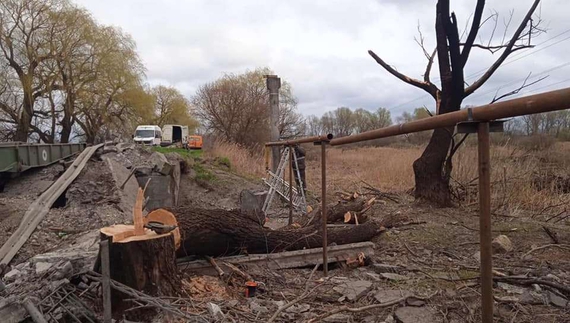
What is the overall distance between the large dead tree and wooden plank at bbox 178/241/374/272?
3.29 meters

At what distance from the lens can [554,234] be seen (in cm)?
514

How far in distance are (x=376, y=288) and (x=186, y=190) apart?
8.63m

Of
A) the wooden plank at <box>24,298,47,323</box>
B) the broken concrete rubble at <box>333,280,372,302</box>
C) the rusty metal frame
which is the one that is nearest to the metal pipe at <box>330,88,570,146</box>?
the rusty metal frame

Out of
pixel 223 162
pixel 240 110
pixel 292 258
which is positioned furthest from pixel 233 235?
pixel 240 110

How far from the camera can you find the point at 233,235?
4.23 m

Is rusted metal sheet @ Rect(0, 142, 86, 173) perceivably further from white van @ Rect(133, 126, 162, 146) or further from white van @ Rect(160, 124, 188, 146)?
white van @ Rect(160, 124, 188, 146)

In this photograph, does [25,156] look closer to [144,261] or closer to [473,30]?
[144,261]

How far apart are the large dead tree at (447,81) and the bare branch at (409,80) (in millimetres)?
280

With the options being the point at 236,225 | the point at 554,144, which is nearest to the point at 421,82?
the point at 236,225

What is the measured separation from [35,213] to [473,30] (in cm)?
783

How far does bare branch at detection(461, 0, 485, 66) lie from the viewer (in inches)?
288

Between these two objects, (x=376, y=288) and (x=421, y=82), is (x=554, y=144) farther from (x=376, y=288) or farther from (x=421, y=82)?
(x=376, y=288)

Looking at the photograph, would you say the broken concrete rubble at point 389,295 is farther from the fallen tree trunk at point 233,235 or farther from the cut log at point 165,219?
the cut log at point 165,219

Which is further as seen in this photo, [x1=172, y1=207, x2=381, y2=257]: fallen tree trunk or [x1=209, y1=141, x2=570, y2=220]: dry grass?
[x1=209, y1=141, x2=570, y2=220]: dry grass
